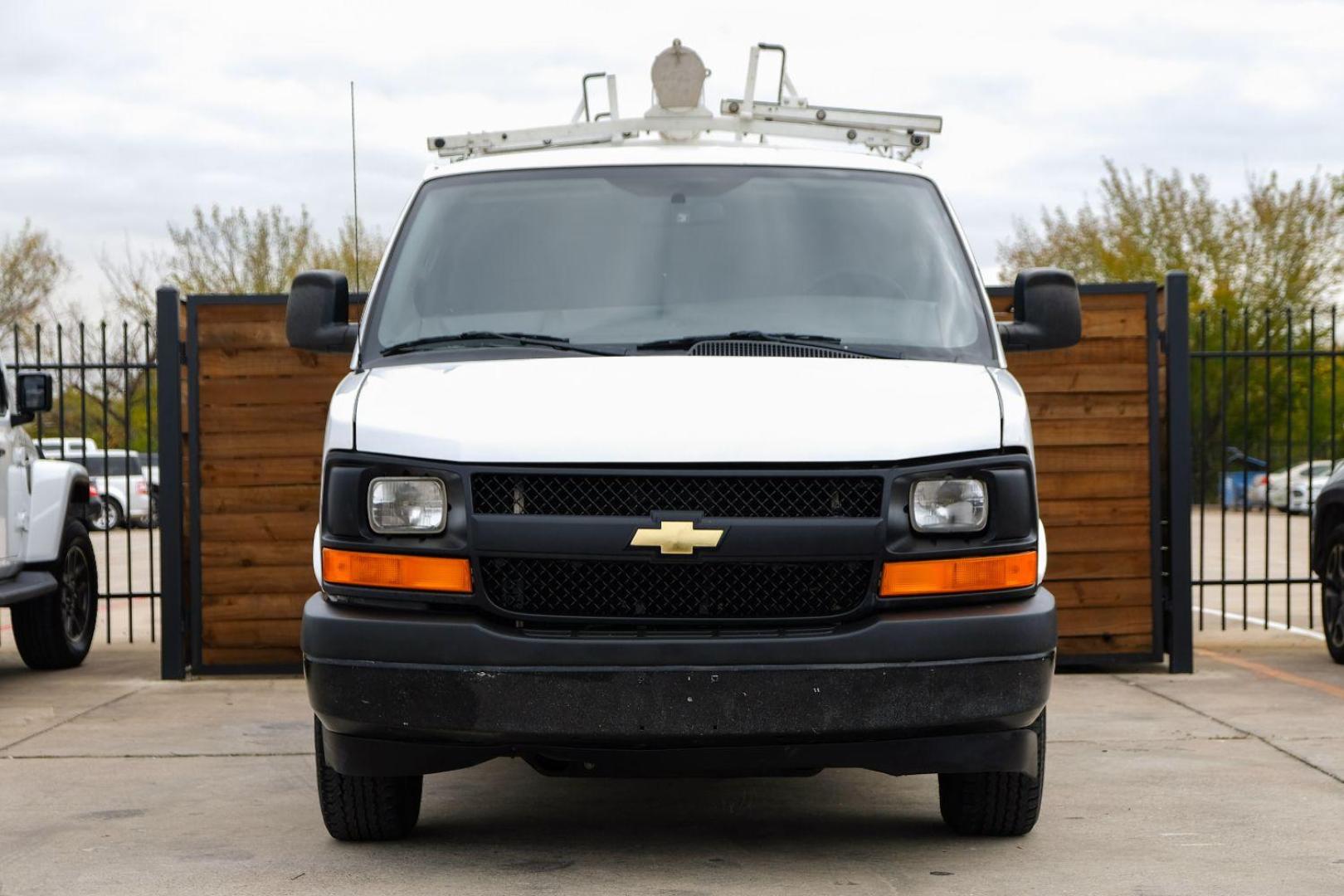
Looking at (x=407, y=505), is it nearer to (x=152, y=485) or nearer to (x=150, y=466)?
(x=150, y=466)

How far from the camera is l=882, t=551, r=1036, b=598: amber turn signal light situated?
176 inches

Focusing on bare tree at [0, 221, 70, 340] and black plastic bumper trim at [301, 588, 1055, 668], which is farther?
bare tree at [0, 221, 70, 340]

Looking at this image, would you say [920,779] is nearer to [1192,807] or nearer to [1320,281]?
[1192,807]

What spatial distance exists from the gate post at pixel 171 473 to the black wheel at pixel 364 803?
13.8 ft

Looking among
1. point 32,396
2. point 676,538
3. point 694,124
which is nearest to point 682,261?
point 676,538

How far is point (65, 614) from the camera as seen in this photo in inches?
396

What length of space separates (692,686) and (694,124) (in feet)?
13.2

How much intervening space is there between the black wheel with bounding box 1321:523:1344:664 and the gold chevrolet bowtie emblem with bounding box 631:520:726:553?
6207mm

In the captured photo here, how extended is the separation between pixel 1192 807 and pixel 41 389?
6622mm

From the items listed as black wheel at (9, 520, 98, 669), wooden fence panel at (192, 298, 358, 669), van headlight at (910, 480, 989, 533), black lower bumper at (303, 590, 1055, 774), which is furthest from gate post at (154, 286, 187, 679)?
van headlight at (910, 480, 989, 533)

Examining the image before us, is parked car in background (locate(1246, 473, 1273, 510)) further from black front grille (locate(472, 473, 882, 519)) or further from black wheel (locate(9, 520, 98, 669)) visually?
black front grille (locate(472, 473, 882, 519))

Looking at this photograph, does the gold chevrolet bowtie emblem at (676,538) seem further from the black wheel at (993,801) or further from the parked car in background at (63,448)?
A: the parked car in background at (63,448)

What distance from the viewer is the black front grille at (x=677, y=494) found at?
175 inches

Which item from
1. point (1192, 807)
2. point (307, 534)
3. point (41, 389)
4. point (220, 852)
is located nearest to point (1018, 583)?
point (1192, 807)
